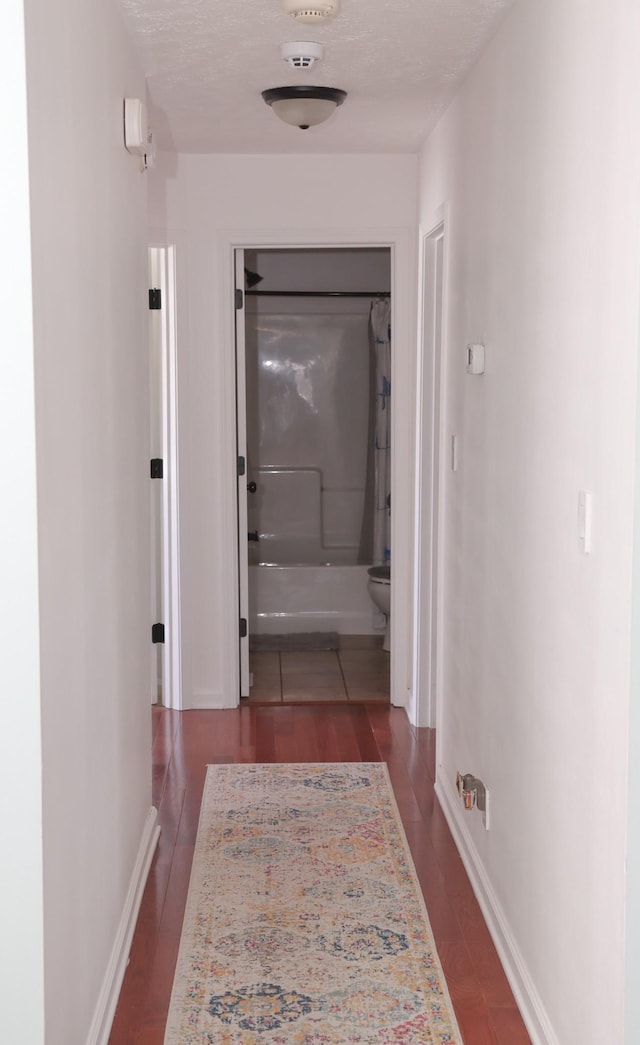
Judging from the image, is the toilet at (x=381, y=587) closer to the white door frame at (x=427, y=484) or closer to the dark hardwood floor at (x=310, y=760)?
the dark hardwood floor at (x=310, y=760)

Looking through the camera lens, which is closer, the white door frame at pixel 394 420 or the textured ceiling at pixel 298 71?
Answer: the textured ceiling at pixel 298 71

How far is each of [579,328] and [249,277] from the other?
4.68m

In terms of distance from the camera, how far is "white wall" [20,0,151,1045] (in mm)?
1898

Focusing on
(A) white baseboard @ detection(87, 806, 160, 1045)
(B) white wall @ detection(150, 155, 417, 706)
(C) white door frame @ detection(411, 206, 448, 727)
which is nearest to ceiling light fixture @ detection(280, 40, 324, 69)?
(C) white door frame @ detection(411, 206, 448, 727)

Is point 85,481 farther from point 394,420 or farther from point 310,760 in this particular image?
point 394,420

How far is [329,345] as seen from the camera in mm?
7520

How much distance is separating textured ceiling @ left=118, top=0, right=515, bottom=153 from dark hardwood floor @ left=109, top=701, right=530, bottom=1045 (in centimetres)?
247

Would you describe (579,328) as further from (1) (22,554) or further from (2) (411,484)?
(2) (411,484)

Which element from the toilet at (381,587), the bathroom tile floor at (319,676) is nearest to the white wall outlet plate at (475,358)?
the bathroom tile floor at (319,676)

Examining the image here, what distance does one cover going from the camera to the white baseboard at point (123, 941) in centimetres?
243

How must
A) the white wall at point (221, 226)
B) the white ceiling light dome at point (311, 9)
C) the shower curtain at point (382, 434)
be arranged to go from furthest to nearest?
1. the shower curtain at point (382, 434)
2. the white wall at point (221, 226)
3. the white ceiling light dome at point (311, 9)

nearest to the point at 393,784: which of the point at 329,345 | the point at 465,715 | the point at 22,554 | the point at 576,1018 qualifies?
the point at 465,715

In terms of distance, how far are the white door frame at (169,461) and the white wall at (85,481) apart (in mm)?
1641

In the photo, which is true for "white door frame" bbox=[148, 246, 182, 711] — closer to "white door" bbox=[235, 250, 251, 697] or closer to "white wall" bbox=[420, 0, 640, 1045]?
"white door" bbox=[235, 250, 251, 697]
